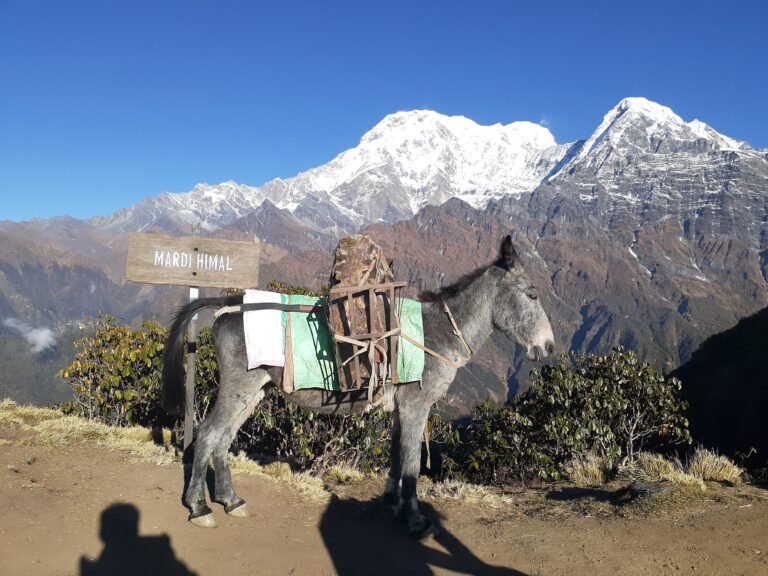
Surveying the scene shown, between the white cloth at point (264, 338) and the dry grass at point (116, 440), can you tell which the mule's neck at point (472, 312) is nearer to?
the white cloth at point (264, 338)

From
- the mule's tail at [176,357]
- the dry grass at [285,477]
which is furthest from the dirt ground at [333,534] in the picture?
the mule's tail at [176,357]

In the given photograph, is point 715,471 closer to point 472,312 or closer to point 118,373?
point 472,312

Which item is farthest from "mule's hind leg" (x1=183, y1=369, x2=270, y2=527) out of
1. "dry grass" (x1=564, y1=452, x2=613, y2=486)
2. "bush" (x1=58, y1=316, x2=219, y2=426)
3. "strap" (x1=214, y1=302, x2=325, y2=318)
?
"dry grass" (x1=564, y1=452, x2=613, y2=486)

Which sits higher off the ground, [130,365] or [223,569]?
[130,365]

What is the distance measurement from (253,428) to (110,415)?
293cm

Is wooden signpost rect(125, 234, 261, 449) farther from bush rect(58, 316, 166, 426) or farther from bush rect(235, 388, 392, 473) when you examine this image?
bush rect(58, 316, 166, 426)

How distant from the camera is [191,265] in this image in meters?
8.93

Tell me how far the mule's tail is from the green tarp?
54.8 inches

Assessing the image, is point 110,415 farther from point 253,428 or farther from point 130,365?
point 253,428

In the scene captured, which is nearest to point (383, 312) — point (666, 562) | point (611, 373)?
point (666, 562)

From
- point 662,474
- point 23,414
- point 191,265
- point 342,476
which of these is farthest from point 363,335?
point 23,414

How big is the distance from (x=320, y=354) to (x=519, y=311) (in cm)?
253

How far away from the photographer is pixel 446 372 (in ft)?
22.2

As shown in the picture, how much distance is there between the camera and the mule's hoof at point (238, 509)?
22.3 ft
